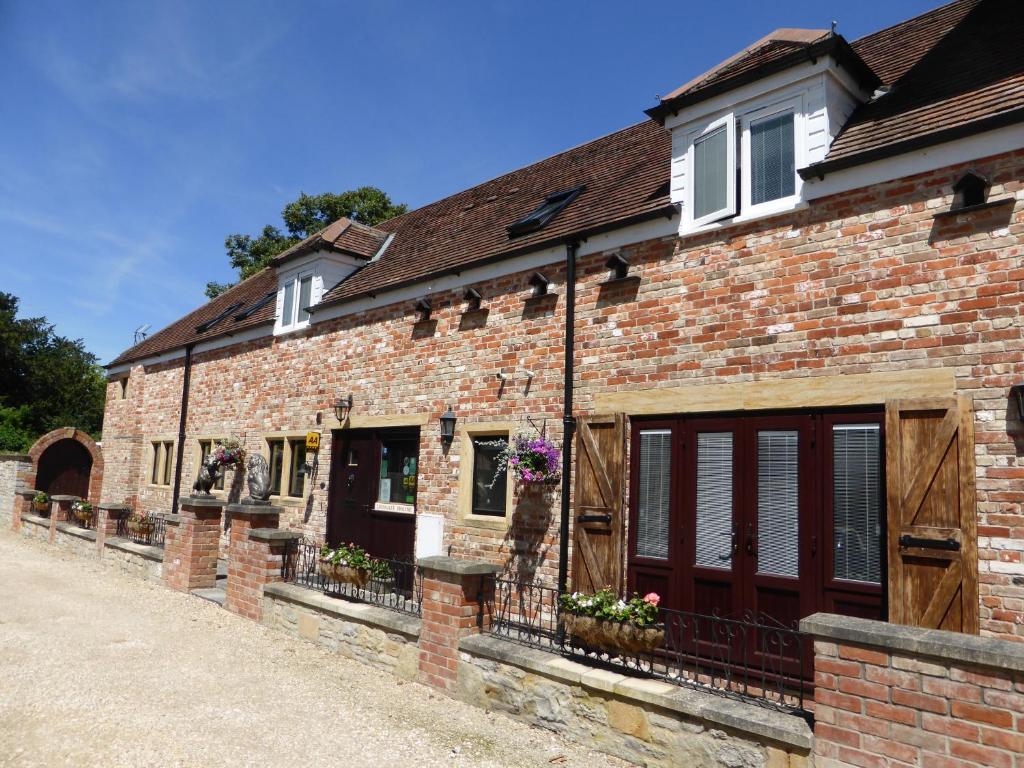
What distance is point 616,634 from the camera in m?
5.79

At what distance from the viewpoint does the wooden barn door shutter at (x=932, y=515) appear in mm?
5453

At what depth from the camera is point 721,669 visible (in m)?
6.67

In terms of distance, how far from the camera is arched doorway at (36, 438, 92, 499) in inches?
851

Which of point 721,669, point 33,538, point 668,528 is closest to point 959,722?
point 721,669

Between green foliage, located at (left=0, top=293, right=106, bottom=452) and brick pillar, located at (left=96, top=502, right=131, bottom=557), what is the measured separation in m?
23.6

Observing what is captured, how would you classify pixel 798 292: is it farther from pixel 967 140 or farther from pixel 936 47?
pixel 936 47

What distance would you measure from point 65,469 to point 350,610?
18774 millimetres

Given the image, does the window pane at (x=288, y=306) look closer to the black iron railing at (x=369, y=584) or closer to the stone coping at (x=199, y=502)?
the stone coping at (x=199, y=502)

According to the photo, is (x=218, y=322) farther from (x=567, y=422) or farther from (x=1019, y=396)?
(x=1019, y=396)

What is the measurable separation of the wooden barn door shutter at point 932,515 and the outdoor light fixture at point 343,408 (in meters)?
8.41

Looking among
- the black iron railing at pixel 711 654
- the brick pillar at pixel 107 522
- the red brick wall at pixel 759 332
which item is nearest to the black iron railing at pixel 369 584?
the red brick wall at pixel 759 332

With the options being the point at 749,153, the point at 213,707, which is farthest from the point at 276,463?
the point at 749,153

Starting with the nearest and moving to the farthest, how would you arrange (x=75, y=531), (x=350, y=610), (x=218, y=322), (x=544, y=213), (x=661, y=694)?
(x=661, y=694) < (x=350, y=610) < (x=544, y=213) < (x=75, y=531) < (x=218, y=322)

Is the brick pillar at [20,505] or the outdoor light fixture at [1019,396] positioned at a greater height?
the outdoor light fixture at [1019,396]
